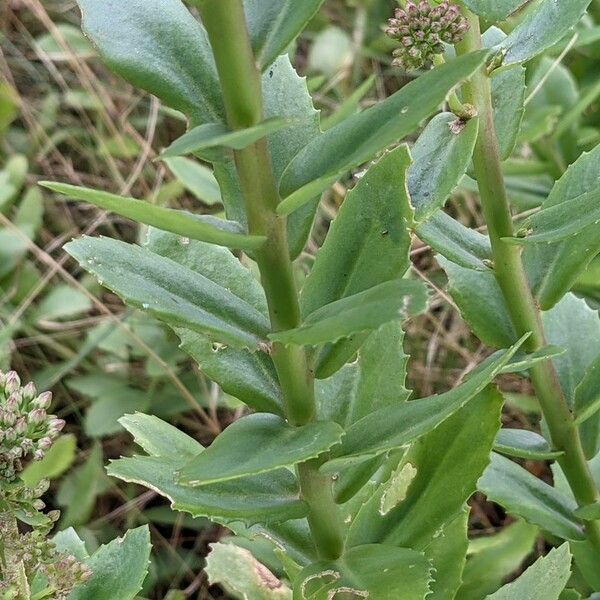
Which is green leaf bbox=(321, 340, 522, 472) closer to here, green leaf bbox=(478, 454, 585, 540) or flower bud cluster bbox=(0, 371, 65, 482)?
flower bud cluster bbox=(0, 371, 65, 482)

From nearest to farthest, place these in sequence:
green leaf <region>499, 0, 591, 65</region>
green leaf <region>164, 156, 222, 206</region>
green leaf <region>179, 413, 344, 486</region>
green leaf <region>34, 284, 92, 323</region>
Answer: green leaf <region>179, 413, 344, 486</region>
green leaf <region>499, 0, 591, 65</region>
green leaf <region>164, 156, 222, 206</region>
green leaf <region>34, 284, 92, 323</region>

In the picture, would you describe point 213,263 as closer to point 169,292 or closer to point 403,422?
point 169,292

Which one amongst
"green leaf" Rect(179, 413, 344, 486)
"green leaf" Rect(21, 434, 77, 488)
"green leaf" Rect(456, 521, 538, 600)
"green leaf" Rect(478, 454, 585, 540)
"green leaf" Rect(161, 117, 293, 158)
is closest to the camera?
"green leaf" Rect(161, 117, 293, 158)

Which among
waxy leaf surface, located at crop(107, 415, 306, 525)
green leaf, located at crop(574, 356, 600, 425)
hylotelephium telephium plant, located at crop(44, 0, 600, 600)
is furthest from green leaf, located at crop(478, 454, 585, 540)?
waxy leaf surface, located at crop(107, 415, 306, 525)

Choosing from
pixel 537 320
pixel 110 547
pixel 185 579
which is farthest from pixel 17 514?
pixel 185 579

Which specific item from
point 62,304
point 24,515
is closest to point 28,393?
point 24,515

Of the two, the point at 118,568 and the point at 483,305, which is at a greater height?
the point at 483,305
